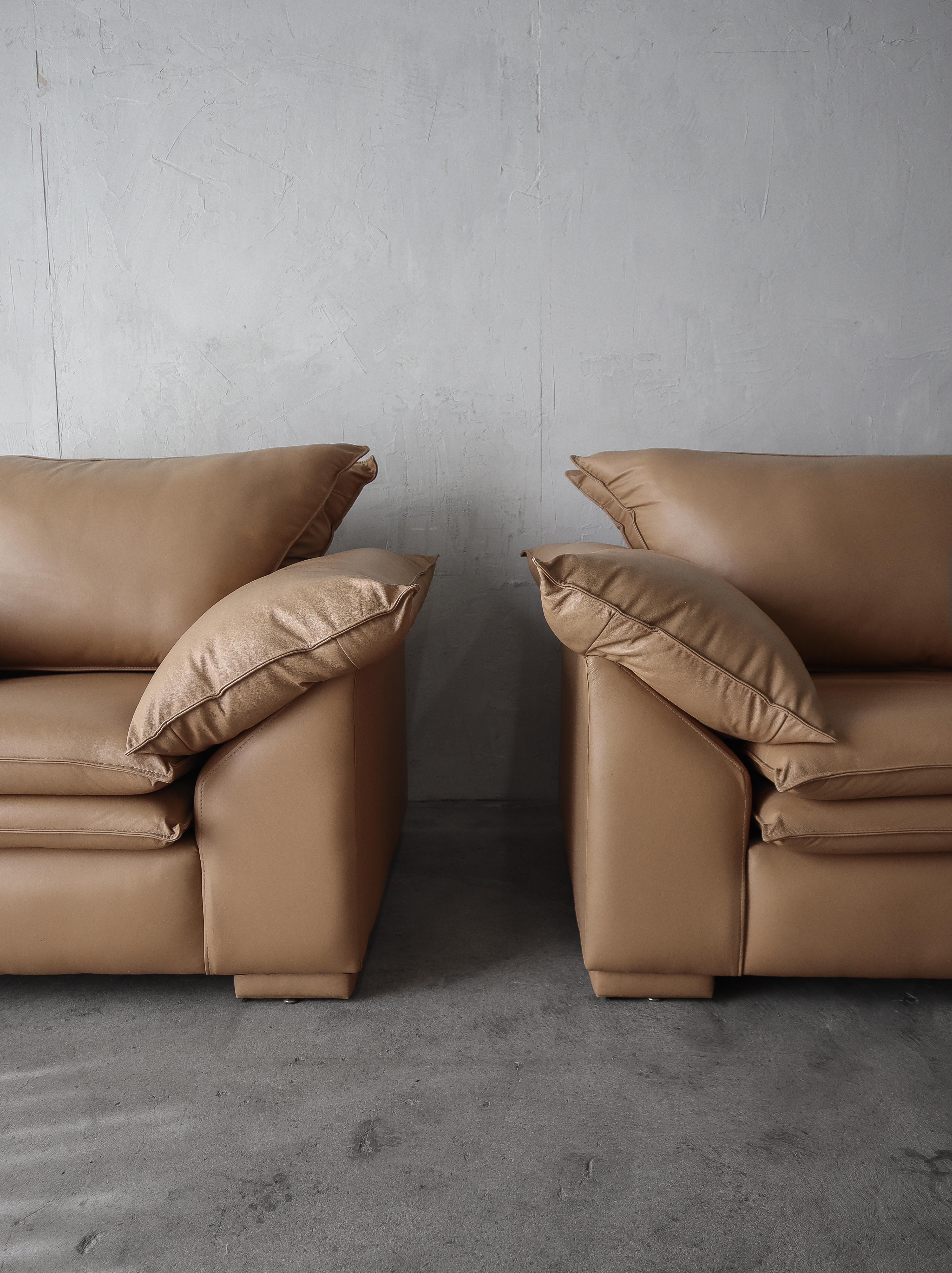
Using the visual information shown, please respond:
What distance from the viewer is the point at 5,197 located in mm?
2156

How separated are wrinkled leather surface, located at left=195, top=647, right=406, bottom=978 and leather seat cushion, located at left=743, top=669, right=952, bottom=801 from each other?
2.14 feet

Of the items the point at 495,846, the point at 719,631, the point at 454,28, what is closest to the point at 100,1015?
the point at 495,846

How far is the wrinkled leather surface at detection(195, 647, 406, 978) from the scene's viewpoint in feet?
4.23

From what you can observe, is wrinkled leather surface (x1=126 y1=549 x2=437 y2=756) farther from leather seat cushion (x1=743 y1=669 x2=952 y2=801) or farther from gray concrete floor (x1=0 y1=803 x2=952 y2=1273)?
leather seat cushion (x1=743 y1=669 x2=952 y2=801)

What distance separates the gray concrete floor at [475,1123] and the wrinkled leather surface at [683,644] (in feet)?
1.64

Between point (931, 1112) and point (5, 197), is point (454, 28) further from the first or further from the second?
point (931, 1112)

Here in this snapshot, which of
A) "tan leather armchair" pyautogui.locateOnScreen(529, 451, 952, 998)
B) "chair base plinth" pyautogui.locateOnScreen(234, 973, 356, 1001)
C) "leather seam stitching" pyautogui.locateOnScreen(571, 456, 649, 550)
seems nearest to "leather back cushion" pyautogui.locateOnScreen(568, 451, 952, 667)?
"leather seam stitching" pyautogui.locateOnScreen(571, 456, 649, 550)

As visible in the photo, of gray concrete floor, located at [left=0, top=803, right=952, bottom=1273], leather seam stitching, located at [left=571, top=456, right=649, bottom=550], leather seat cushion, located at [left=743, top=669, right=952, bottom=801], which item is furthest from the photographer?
leather seam stitching, located at [left=571, top=456, right=649, bottom=550]

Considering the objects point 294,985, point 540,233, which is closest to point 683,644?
point 294,985

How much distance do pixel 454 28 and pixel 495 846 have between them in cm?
200

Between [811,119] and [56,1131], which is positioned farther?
[811,119]

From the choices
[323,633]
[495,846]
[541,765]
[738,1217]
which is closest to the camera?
[738,1217]

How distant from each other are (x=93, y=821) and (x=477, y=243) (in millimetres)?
1645

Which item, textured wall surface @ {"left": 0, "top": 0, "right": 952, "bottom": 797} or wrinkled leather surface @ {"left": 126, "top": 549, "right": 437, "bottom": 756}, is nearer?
wrinkled leather surface @ {"left": 126, "top": 549, "right": 437, "bottom": 756}
